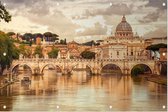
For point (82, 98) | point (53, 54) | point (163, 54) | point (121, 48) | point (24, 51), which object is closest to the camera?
point (82, 98)

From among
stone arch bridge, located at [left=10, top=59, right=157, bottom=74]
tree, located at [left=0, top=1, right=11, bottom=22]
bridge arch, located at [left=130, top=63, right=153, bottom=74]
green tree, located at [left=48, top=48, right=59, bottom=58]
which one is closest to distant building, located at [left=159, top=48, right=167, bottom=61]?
bridge arch, located at [left=130, top=63, right=153, bottom=74]

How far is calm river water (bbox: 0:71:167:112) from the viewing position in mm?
9055

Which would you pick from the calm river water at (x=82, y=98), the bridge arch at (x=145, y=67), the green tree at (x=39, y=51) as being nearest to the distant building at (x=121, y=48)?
the bridge arch at (x=145, y=67)

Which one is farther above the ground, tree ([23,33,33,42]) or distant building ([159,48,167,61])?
tree ([23,33,33,42])

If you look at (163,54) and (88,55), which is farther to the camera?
(88,55)

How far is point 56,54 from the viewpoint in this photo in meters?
19.4

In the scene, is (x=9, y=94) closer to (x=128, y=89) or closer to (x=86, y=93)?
(x=86, y=93)

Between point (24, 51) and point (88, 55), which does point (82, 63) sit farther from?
point (24, 51)

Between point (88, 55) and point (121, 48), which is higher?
point (121, 48)

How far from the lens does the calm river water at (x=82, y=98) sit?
9055 millimetres

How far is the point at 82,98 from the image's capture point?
34.4 feet

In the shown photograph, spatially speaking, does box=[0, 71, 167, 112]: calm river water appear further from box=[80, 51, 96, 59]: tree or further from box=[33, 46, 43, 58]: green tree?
box=[80, 51, 96, 59]: tree

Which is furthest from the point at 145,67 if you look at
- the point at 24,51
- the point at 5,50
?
the point at 5,50

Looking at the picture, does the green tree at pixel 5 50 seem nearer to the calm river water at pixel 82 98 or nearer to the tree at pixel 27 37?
the tree at pixel 27 37
